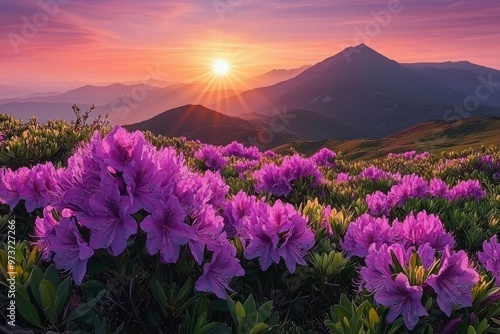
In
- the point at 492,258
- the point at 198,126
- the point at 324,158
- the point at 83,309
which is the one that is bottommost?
the point at 198,126

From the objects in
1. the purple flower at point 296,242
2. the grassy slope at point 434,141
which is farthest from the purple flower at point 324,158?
the grassy slope at point 434,141

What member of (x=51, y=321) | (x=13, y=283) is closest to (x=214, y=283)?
(x=51, y=321)

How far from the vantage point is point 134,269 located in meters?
2.38

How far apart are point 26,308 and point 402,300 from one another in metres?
1.73

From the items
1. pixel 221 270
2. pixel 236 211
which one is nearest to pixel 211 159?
pixel 236 211

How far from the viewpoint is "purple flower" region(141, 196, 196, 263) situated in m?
2.13

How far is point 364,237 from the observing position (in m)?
3.04

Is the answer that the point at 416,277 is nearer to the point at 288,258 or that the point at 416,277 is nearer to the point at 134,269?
the point at 288,258

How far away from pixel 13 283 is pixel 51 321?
0.30m

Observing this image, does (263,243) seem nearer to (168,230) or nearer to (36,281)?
(168,230)

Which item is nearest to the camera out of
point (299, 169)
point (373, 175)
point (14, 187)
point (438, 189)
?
point (14, 187)

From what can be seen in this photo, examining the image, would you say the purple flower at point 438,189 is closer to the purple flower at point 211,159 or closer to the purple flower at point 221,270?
the purple flower at point 211,159

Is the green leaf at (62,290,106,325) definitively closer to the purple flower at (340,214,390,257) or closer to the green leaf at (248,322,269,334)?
the green leaf at (248,322,269,334)

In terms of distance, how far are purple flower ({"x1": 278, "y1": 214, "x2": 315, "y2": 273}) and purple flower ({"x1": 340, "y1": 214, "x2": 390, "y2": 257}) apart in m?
0.46
